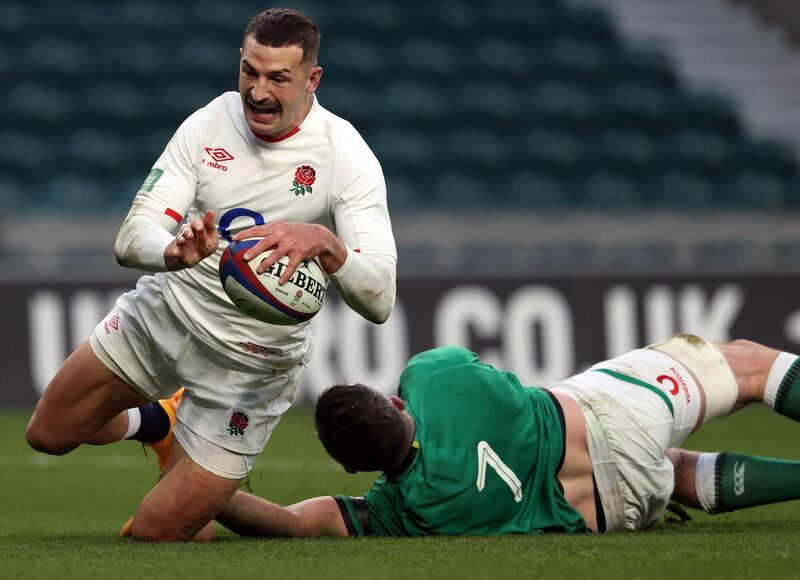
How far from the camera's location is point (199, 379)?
14.9 ft

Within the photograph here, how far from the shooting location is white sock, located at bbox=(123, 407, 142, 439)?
500 centimetres

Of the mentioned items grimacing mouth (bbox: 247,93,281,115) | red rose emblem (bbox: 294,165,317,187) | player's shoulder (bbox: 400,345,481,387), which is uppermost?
grimacing mouth (bbox: 247,93,281,115)

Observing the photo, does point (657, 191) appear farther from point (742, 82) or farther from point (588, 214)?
point (742, 82)

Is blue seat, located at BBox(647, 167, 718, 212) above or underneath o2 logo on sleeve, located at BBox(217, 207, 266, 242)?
underneath

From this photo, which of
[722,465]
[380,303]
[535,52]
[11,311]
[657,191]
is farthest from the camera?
[535,52]

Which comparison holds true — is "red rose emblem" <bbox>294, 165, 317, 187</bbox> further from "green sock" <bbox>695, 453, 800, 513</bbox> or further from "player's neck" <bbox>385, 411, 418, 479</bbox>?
"green sock" <bbox>695, 453, 800, 513</bbox>

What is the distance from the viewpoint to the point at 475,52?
1485cm

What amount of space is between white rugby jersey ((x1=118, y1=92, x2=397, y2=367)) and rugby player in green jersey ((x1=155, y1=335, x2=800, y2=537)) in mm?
470

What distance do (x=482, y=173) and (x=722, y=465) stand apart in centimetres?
873

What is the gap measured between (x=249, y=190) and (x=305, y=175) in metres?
0.19

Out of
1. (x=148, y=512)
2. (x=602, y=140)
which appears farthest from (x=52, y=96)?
(x=148, y=512)

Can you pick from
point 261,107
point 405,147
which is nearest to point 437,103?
point 405,147

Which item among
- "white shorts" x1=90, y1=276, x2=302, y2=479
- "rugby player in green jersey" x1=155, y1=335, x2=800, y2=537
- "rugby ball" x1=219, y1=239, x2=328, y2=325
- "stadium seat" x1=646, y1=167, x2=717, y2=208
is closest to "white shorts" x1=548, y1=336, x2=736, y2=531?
"rugby player in green jersey" x1=155, y1=335, x2=800, y2=537

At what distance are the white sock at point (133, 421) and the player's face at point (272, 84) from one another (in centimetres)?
133
